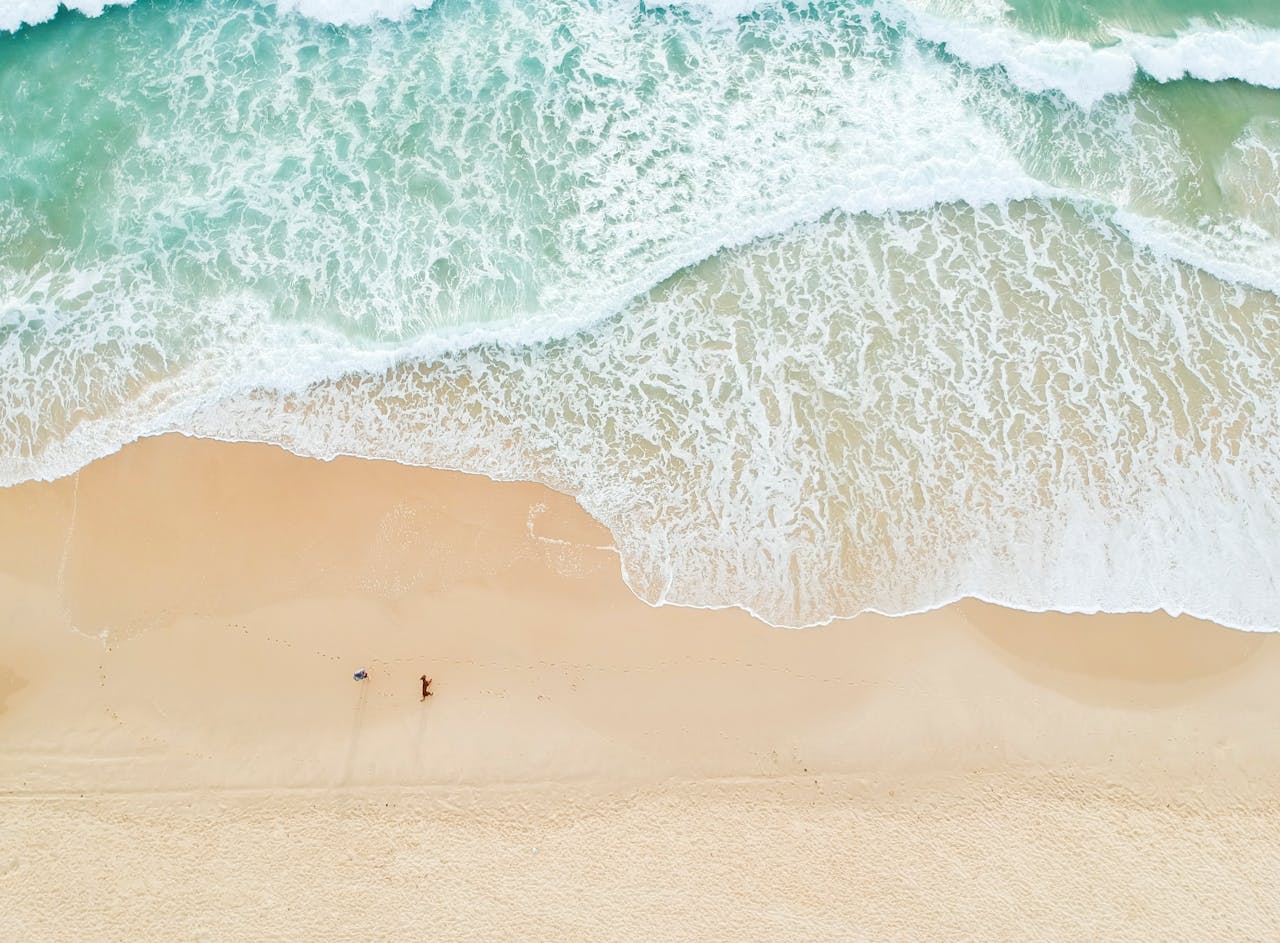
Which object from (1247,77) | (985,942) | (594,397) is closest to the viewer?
(985,942)

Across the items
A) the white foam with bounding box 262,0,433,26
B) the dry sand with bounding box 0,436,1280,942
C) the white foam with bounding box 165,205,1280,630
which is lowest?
the dry sand with bounding box 0,436,1280,942

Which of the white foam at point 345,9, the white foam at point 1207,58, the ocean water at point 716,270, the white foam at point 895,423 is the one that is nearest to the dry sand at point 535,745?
the white foam at point 895,423

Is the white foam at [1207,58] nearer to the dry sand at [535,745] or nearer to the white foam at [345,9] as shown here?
the dry sand at [535,745]

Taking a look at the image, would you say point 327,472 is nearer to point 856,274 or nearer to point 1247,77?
point 856,274

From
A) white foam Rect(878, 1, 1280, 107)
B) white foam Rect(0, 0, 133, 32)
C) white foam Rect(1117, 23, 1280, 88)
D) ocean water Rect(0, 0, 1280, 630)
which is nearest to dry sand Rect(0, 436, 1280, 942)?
ocean water Rect(0, 0, 1280, 630)

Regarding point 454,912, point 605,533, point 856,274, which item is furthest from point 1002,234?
point 454,912

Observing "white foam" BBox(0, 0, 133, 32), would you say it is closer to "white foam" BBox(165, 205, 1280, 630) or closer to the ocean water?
the ocean water
